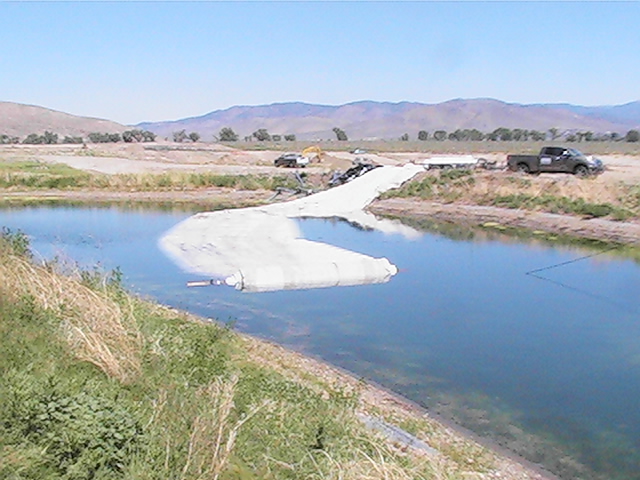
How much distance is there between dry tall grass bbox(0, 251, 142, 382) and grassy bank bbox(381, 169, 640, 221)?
22187mm

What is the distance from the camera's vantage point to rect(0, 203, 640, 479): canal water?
34.2 feet

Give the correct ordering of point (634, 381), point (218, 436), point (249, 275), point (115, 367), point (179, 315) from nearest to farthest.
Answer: point (218, 436) → point (115, 367) → point (634, 381) → point (179, 315) → point (249, 275)

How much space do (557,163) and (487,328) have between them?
22.4 meters

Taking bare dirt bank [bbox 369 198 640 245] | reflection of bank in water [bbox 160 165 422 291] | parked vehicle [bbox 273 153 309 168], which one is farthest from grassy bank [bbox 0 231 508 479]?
parked vehicle [bbox 273 153 309 168]

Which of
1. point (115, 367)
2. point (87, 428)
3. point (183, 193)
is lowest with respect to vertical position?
point (183, 193)

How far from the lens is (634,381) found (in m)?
12.2

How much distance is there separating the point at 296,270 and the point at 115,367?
11030 millimetres

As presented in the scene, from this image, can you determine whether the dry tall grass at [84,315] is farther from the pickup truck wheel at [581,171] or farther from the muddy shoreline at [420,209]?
the pickup truck wheel at [581,171]

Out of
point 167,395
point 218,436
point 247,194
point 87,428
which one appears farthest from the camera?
point 247,194

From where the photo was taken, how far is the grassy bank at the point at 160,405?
5.57 metres

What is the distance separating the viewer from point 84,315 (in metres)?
9.57

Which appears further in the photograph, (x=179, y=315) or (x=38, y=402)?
(x=179, y=315)

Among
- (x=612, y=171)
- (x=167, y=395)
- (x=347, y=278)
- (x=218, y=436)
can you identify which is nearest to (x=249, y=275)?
(x=347, y=278)

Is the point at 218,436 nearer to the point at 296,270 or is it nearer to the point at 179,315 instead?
the point at 179,315
